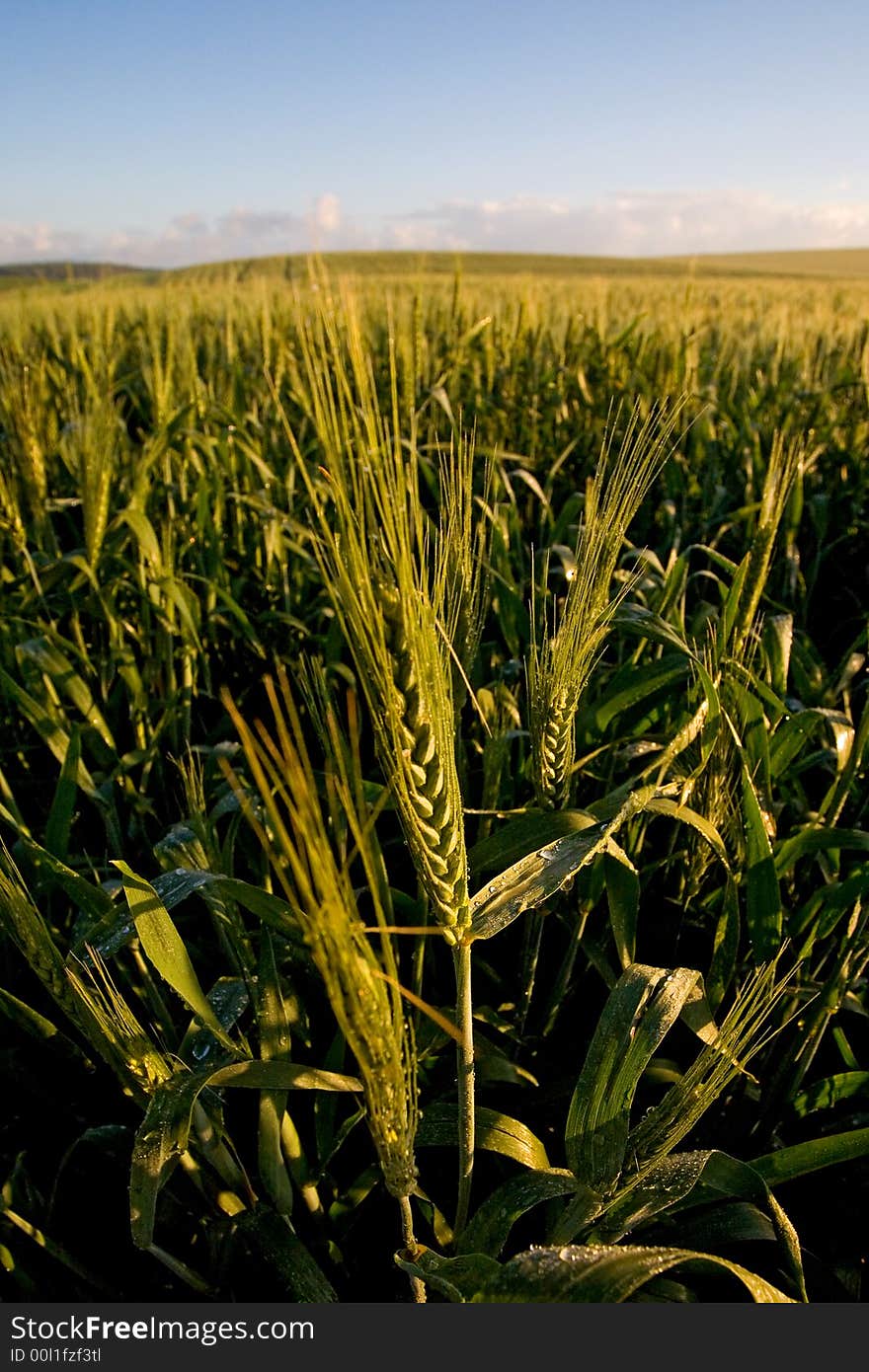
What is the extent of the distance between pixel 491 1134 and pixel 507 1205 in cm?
10

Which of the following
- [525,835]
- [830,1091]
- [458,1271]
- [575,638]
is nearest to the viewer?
[458,1271]

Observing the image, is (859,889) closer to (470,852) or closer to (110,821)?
(470,852)

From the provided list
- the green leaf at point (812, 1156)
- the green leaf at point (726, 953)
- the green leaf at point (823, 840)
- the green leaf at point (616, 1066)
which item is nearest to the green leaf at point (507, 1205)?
the green leaf at point (616, 1066)

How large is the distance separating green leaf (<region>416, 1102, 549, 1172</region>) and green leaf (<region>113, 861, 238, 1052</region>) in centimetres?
29

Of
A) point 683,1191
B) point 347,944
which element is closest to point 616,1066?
point 683,1191

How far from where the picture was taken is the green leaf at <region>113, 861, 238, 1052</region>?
98 centimetres

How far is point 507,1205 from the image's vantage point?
94cm

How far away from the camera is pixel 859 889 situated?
1.21 meters

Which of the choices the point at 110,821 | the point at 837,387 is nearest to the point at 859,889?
the point at 110,821

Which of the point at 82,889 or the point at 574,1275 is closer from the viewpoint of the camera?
the point at 574,1275

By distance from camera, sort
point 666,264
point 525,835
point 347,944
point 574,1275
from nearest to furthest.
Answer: point 347,944, point 574,1275, point 525,835, point 666,264

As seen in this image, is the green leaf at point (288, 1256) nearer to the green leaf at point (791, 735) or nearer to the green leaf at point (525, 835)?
the green leaf at point (525, 835)

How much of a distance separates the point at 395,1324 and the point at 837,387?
3753mm

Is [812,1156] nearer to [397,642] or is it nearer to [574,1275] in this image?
[574,1275]
